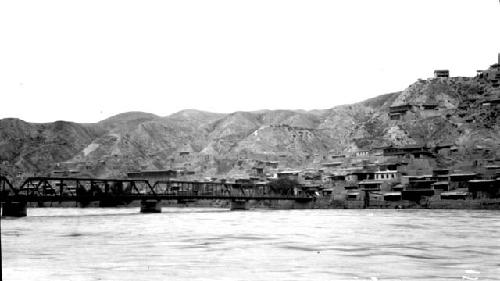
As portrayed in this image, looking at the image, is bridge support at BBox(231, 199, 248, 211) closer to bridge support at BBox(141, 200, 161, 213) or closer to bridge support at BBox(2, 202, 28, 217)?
bridge support at BBox(141, 200, 161, 213)

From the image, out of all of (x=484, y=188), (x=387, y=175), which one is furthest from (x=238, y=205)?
(x=484, y=188)

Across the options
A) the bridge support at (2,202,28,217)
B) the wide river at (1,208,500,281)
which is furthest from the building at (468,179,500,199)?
the bridge support at (2,202,28,217)

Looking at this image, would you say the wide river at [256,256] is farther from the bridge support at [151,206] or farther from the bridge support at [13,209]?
the bridge support at [151,206]

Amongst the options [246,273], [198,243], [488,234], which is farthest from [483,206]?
[246,273]

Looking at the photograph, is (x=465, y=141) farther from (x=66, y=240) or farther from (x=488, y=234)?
(x=66, y=240)

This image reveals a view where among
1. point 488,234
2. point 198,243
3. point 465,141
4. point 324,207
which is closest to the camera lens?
point 198,243

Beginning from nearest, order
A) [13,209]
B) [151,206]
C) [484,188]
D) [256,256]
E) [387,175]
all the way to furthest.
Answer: [256,256] → [13,209] → [151,206] → [484,188] → [387,175]

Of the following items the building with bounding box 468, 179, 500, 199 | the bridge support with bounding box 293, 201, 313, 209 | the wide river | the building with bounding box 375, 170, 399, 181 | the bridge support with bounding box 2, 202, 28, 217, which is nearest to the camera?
the wide river

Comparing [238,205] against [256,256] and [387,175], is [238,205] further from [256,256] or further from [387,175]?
[256,256]
